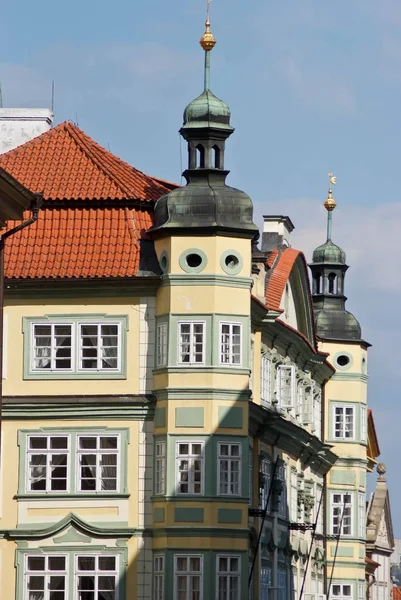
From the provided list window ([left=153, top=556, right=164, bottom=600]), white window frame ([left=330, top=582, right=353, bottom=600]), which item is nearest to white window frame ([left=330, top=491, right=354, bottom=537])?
white window frame ([left=330, top=582, right=353, bottom=600])

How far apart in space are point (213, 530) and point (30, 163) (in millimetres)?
14920

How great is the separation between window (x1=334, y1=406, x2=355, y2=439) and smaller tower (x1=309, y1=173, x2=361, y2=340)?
3156 millimetres

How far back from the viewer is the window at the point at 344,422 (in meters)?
93.4

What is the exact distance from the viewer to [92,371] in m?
66.9

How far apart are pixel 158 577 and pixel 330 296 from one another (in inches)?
1263

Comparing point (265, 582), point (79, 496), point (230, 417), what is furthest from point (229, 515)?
point (265, 582)

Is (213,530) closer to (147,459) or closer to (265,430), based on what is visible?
(147,459)

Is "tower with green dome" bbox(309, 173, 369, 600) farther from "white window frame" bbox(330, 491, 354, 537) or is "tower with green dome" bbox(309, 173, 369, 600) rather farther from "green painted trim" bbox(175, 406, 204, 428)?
"green painted trim" bbox(175, 406, 204, 428)

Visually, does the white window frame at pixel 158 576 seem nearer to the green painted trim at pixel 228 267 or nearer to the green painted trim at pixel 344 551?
the green painted trim at pixel 228 267

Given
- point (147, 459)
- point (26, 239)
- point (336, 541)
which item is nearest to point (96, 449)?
point (147, 459)

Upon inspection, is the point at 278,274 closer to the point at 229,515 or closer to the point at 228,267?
the point at 228,267

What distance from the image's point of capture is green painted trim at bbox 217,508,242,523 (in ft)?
214

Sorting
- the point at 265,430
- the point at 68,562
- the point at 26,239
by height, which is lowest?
the point at 68,562

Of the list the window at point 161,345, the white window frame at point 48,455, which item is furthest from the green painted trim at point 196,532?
the window at point 161,345
